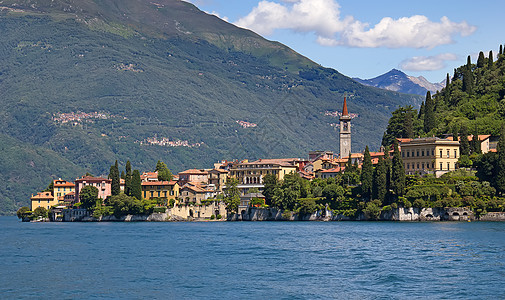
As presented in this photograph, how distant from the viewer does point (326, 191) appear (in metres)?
110

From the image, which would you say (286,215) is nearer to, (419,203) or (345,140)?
(419,203)

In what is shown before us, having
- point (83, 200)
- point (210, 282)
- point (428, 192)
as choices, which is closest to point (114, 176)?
point (83, 200)

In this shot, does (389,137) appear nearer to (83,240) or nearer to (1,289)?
(83,240)

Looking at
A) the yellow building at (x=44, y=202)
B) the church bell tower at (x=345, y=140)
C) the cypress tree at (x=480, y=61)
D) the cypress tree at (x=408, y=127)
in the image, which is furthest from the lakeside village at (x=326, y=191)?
the cypress tree at (x=480, y=61)

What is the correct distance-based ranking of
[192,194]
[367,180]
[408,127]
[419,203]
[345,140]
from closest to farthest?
[419,203]
[367,180]
[408,127]
[192,194]
[345,140]

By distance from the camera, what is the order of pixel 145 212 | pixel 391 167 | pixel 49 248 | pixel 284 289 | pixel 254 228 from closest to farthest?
pixel 284 289 → pixel 49 248 → pixel 254 228 → pixel 391 167 → pixel 145 212

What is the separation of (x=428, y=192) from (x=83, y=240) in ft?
134

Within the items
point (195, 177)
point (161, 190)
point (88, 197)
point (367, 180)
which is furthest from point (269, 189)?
point (195, 177)

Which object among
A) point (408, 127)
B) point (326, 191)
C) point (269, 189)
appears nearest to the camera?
point (326, 191)

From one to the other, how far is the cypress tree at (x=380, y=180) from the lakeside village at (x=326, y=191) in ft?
0.40

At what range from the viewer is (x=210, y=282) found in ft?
166

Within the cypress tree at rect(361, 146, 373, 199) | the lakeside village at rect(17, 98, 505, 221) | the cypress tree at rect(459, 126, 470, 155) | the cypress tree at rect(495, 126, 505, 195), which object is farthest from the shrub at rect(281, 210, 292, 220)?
the cypress tree at rect(495, 126, 505, 195)

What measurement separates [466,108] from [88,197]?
59576mm

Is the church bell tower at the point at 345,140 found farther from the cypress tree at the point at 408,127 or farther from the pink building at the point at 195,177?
the cypress tree at the point at 408,127
